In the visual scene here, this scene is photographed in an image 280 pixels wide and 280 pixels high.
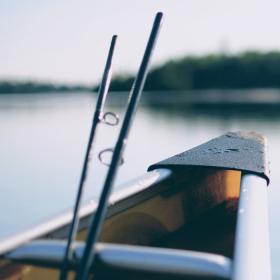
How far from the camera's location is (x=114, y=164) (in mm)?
1803

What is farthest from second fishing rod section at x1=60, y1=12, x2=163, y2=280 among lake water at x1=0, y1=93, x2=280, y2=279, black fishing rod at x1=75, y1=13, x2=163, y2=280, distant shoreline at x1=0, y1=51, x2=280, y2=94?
distant shoreline at x1=0, y1=51, x2=280, y2=94

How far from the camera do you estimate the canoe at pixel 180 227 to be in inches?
70.3

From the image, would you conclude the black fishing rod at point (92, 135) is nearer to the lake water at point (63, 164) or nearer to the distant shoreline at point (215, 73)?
the lake water at point (63, 164)

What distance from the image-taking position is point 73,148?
594 inches

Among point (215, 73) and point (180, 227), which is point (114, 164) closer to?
point (180, 227)

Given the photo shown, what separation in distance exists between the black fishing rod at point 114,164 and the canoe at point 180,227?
0.09m

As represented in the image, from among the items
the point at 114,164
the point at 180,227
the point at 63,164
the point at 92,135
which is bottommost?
the point at 180,227

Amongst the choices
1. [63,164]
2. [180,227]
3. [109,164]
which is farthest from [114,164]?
[63,164]

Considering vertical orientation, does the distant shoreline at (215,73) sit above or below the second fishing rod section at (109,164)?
above

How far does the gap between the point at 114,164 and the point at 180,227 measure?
240 cm

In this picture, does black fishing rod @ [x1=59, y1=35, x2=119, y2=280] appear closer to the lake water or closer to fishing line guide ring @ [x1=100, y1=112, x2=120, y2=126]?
fishing line guide ring @ [x1=100, y1=112, x2=120, y2=126]

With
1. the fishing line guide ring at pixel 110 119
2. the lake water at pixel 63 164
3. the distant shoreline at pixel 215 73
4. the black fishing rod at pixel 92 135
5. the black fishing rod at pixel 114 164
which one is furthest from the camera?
the distant shoreline at pixel 215 73

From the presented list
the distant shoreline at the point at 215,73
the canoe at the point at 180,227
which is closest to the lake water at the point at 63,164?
the canoe at the point at 180,227

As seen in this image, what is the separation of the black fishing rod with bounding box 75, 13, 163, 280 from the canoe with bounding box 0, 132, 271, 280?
9 centimetres
